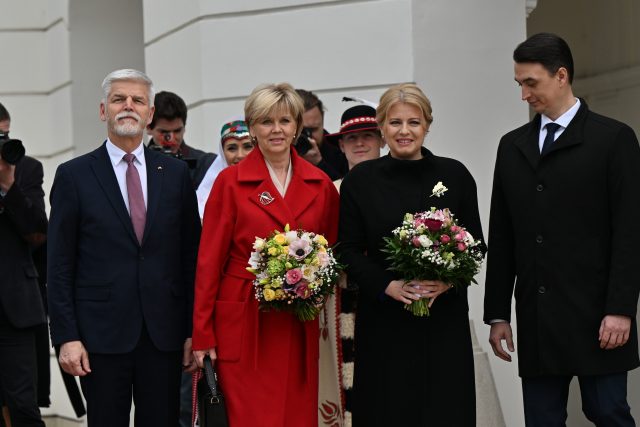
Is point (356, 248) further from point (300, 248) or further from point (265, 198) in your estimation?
point (265, 198)

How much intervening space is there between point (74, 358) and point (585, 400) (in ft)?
7.72

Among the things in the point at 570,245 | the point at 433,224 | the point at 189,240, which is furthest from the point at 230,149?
the point at 570,245

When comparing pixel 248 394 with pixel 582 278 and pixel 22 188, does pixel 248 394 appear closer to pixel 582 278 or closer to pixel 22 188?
pixel 582 278

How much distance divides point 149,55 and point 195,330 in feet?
15.0

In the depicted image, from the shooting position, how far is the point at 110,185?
222 inches

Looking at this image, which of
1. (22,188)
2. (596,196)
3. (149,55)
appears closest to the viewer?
(596,196)

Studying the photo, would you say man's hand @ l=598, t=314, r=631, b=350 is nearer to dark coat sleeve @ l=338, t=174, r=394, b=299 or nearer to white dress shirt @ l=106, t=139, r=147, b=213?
dark coat sleeve @ l=338, t=174, r=394, b=299

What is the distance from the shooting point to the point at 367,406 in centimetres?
564

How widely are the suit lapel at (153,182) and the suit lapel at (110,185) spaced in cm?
10

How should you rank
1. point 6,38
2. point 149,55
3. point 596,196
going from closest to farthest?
point 596,196 → point 149,55 → point 6,38

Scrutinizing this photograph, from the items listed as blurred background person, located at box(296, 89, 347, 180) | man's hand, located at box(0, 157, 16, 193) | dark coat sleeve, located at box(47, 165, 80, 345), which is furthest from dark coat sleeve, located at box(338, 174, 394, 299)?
man's hand, located at box(0, 157, 16, 193)

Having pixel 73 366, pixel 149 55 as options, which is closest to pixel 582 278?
pixel 73 366

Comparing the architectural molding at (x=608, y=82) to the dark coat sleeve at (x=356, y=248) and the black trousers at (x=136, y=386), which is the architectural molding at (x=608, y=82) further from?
the black trousers at (x=136, y=386)

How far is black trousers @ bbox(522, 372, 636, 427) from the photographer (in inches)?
211
